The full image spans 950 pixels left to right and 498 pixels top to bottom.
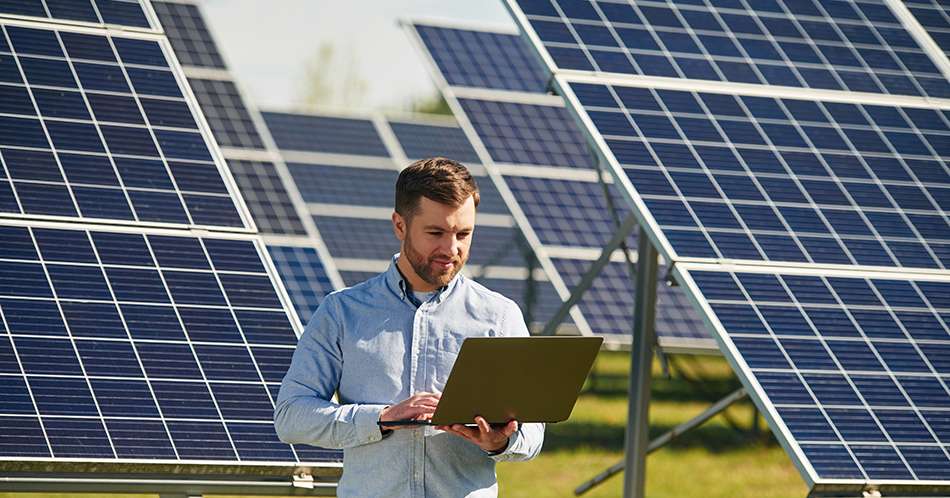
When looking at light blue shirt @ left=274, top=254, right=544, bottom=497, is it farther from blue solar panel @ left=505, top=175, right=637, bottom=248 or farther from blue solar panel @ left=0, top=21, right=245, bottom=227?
blue solar panel @ left=505, top=175, right=637, bottom=248

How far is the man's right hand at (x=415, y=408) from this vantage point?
195 inches

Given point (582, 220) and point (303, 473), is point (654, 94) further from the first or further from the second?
point (582, 220)

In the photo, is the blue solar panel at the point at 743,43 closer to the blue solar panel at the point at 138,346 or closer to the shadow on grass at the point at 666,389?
the blue solar panel at the point at 138,346

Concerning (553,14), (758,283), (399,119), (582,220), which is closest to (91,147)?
(553,14)

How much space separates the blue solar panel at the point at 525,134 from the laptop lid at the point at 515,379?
12.7 m

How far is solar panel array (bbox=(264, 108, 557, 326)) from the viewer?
20.8 m

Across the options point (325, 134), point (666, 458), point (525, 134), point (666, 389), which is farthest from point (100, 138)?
point (666, 389)

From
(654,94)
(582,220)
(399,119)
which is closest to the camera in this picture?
(654,94)

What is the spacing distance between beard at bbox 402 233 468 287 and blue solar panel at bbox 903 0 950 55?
7479 mm

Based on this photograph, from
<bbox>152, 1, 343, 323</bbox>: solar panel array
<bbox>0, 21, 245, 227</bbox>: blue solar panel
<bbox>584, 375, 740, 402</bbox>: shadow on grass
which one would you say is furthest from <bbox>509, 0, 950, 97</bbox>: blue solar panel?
<bbox>584, 375, 740, 402</bbox>: shadow on grass

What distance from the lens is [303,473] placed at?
25.5 feet

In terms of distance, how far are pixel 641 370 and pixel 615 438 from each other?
940cm

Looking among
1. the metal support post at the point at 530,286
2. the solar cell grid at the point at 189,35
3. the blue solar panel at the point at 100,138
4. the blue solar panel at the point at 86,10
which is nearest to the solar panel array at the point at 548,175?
the metal support post at the point at 530,286

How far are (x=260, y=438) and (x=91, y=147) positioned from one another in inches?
91.1
